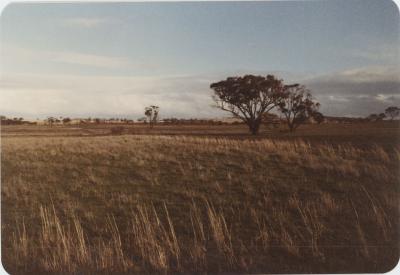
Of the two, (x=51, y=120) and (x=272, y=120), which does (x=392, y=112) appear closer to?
(x=272, y=120)

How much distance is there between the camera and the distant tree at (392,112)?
457 cm

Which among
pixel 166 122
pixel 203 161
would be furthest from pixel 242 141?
pixel 166 122

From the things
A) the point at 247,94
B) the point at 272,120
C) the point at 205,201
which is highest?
the point at 247,94

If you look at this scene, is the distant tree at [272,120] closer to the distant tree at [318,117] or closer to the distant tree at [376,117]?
the distant tree at [318,117]

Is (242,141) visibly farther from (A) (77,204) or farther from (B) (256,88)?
(A) (77,204)

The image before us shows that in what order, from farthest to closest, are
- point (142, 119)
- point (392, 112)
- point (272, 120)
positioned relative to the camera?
point (272, 120), point (142, 119), point (392, 112)

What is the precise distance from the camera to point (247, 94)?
4719 mm

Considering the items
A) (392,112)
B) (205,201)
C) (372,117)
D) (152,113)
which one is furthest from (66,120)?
(392,112)

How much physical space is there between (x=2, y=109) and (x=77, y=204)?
1326mm

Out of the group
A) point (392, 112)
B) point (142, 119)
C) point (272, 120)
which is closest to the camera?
point (392, 112)

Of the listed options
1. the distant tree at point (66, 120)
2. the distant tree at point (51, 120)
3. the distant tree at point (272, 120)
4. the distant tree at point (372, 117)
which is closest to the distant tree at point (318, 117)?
the distant tree at point (272, 120)

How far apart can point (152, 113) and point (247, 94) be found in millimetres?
1124

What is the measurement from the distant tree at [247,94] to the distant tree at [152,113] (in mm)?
687

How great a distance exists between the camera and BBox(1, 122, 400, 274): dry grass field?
4340mm
